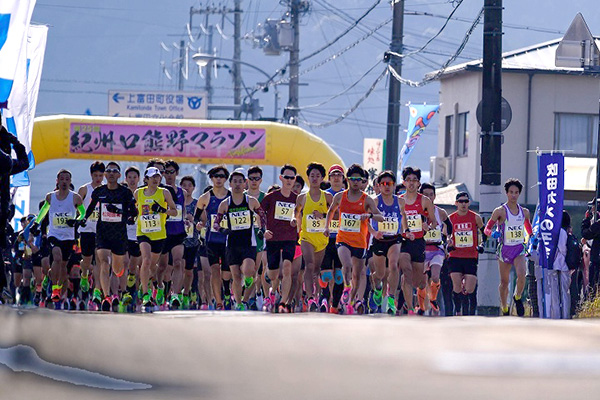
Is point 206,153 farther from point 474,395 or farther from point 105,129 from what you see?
point 474,395

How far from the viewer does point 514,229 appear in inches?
734

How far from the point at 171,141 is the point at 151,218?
14060mm

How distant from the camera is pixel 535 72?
36.1 meters

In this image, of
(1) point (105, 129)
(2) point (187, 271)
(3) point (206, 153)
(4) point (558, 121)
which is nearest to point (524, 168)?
(4) point (558, 121)

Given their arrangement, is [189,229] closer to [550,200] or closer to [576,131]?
[550,200]

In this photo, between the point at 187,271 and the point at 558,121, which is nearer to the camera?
the point at 187,271

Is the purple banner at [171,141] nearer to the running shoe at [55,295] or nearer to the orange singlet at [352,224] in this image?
the running shoe at [55,295]

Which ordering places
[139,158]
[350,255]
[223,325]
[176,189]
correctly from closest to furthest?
[223,325] < [350,255] < [176,189] < [139,158]

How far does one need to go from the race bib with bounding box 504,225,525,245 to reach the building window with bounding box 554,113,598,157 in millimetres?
18611

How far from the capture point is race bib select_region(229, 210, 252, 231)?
57.6 feet

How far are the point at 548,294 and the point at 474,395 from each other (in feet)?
38.6

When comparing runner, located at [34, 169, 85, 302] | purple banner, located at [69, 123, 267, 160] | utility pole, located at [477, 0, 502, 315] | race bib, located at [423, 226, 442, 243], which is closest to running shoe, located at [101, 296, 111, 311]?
runner, located at [34, 169, 85, 302]

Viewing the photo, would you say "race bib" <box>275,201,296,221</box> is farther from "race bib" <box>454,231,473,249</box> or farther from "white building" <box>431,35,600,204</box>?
"white building" <box>431,35,600,204</box>

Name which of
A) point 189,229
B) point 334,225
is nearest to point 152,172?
point 189,229
